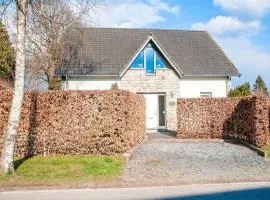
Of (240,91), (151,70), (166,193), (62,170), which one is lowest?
(166,193)

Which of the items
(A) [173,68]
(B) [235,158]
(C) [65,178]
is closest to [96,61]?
(A) [173,68]

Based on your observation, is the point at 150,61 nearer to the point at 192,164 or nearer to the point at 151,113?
the point at 151,113

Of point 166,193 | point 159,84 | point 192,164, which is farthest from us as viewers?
point 159,84

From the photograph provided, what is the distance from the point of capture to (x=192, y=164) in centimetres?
1488

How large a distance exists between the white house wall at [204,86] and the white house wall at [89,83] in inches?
196

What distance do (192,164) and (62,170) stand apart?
4482mm

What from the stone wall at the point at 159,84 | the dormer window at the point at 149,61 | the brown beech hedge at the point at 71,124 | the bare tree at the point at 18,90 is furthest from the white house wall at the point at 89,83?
the bare tree at the point at 18,90

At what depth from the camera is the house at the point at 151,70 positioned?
1158 inches

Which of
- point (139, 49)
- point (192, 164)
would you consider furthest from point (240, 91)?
point (192, 164)

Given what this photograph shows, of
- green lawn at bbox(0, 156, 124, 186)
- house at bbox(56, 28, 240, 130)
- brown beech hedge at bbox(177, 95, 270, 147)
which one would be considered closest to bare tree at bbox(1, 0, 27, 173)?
green lawn at bbox(0, 156, 124, 186)

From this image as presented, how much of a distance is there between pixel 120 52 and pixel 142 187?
2071 cm

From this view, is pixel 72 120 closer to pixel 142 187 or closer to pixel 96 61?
pixel 142 187

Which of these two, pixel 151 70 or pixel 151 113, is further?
pixel 151 70

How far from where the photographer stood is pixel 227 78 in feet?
104
